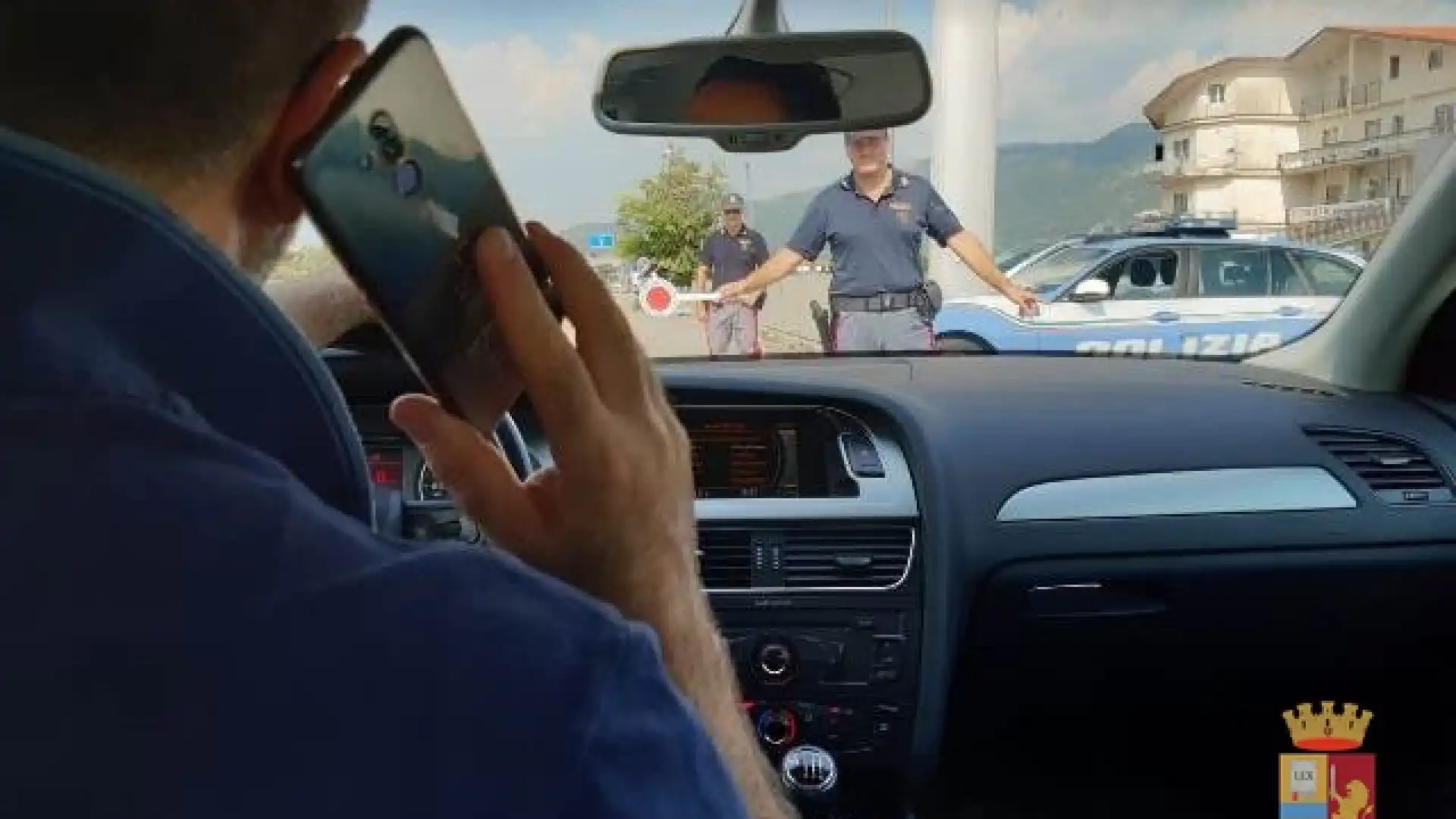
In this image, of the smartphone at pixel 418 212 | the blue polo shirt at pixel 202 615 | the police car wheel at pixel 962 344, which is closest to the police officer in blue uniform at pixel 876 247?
the police car wheel at pixel 962 344

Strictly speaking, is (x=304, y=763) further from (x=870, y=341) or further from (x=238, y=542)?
(x=870, y=341)

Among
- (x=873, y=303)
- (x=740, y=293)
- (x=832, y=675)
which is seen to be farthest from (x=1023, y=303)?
(x=832, y=675)

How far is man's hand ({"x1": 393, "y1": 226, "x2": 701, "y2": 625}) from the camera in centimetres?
119

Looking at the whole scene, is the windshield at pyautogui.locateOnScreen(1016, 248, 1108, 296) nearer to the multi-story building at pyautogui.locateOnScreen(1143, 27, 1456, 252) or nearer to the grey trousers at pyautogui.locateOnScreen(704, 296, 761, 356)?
the grey trousers at pyautogui.locateOnScreen(704, 296, 761, 356)

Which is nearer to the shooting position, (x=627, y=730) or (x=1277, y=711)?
(x=627, y=730)

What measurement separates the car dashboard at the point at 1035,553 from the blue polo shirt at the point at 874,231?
1168 millimetres

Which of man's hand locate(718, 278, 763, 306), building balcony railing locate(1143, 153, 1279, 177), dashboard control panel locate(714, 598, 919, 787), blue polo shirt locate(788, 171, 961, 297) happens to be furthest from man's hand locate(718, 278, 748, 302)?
dashboard control panel locate(714, 598, 919, 787)

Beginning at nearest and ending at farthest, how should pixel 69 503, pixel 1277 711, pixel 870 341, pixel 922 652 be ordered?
pixel 69 503 < pixel 922 652 < pixel 1277 711 < pixel 870 341

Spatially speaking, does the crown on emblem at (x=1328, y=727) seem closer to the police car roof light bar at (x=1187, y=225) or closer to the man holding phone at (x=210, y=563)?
the police car roof light bar at (x=1187, y=225)

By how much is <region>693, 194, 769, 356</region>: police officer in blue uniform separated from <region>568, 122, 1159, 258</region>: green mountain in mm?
94

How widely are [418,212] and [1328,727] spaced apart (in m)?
3.97

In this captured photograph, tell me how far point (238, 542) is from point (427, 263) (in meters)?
0.31

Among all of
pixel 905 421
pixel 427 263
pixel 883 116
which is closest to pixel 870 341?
pixel 905 421

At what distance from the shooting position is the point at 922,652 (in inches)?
166
